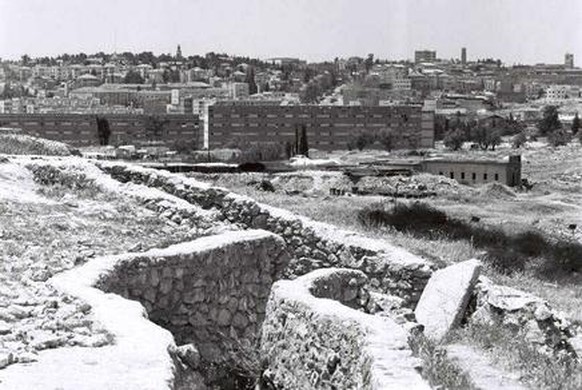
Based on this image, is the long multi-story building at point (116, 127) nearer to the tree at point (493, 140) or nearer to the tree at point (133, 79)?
the tree at point (493, 140)

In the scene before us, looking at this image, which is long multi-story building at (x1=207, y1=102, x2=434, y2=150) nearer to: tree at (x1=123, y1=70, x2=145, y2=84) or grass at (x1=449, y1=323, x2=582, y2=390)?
tree at (x1=123, y1=70, x2=145, y2=84)

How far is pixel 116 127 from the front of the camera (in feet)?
353

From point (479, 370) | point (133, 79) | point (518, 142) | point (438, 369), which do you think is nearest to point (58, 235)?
point (479, 370)

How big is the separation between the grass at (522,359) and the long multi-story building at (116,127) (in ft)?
285

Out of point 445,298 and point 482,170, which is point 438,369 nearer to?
point 445,298

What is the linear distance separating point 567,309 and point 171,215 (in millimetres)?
4783

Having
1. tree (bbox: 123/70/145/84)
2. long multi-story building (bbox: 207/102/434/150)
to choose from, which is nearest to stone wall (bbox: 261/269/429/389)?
long multi-story building (bbox: 207/102/434/150)

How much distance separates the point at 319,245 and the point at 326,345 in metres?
4.59

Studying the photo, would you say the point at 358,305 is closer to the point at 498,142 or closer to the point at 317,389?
the point at 317,389

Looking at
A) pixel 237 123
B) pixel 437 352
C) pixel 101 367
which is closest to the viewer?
pixel 101 367

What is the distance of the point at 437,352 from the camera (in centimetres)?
712

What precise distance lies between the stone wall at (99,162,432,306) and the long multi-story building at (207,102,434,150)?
87319 millimetres

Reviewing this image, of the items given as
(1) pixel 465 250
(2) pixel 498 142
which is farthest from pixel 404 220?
(2) pixel 498 142

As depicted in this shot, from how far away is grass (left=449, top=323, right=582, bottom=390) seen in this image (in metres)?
6.59
